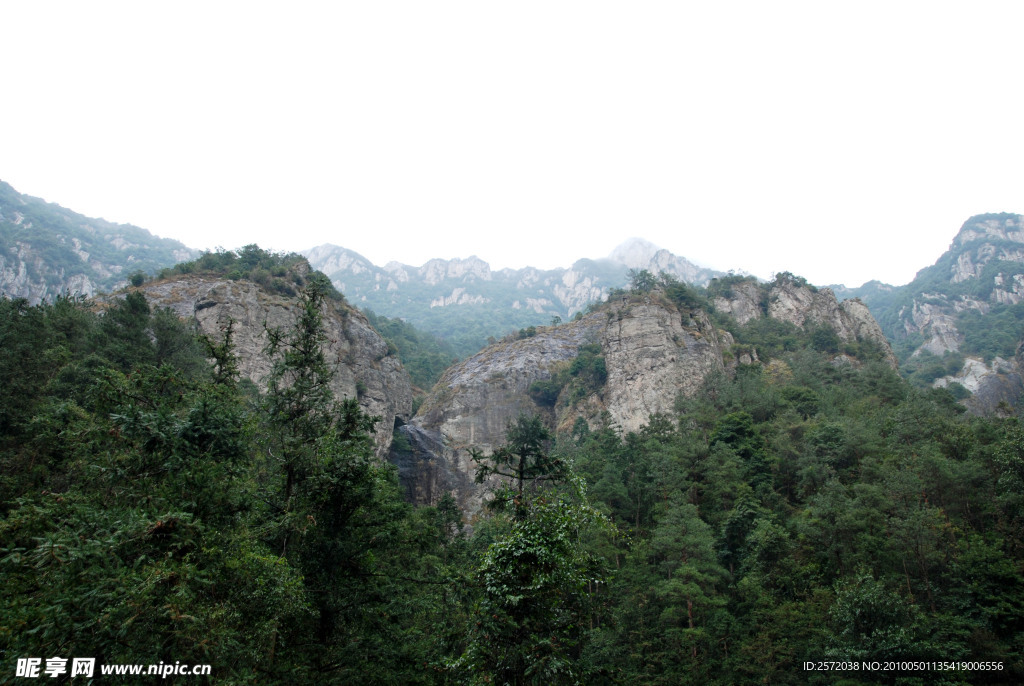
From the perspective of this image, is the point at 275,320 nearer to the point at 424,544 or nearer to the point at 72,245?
the point at 424,544

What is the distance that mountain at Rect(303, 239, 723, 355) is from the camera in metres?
130

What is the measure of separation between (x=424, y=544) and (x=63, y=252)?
98.7 meters

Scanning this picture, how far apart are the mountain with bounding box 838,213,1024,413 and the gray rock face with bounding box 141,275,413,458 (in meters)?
55.8

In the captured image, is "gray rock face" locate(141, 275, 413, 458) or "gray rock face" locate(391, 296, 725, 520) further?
"gray rock face" locate(391, 296, 725, 520)

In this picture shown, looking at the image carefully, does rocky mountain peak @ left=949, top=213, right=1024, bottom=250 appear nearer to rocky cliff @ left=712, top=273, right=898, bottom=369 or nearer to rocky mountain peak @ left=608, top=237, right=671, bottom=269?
rocky cliff @ left=712, top=273, right=898, bottom=369

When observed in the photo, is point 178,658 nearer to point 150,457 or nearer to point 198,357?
point 150,457

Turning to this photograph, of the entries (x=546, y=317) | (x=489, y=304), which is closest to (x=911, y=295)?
(x=546, y=317)

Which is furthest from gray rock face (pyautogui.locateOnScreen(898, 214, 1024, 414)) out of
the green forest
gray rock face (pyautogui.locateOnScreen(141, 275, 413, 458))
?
gray rock face (pyautogui.locateOnScreen(141, 275, 413, 458))

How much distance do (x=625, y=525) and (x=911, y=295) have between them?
11041 centimetres

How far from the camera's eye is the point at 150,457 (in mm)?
9039

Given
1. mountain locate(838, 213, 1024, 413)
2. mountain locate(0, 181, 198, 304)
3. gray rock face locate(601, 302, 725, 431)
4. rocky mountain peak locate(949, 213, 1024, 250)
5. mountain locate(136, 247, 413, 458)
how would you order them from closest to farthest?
1. mountain locate(136, 247, 413, 458)
2. gray rock face locate(601, 302, 725, 431)
3. mountain locate(838, 213, 1024, 413)
4. mountain locate(0, 181, 198, 304)
5. rocky mountain peak locate(949, 213, 1024, 250)

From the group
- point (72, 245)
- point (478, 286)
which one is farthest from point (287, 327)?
point (478, 286)

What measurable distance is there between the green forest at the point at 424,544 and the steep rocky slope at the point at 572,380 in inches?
719

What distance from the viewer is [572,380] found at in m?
53.9
